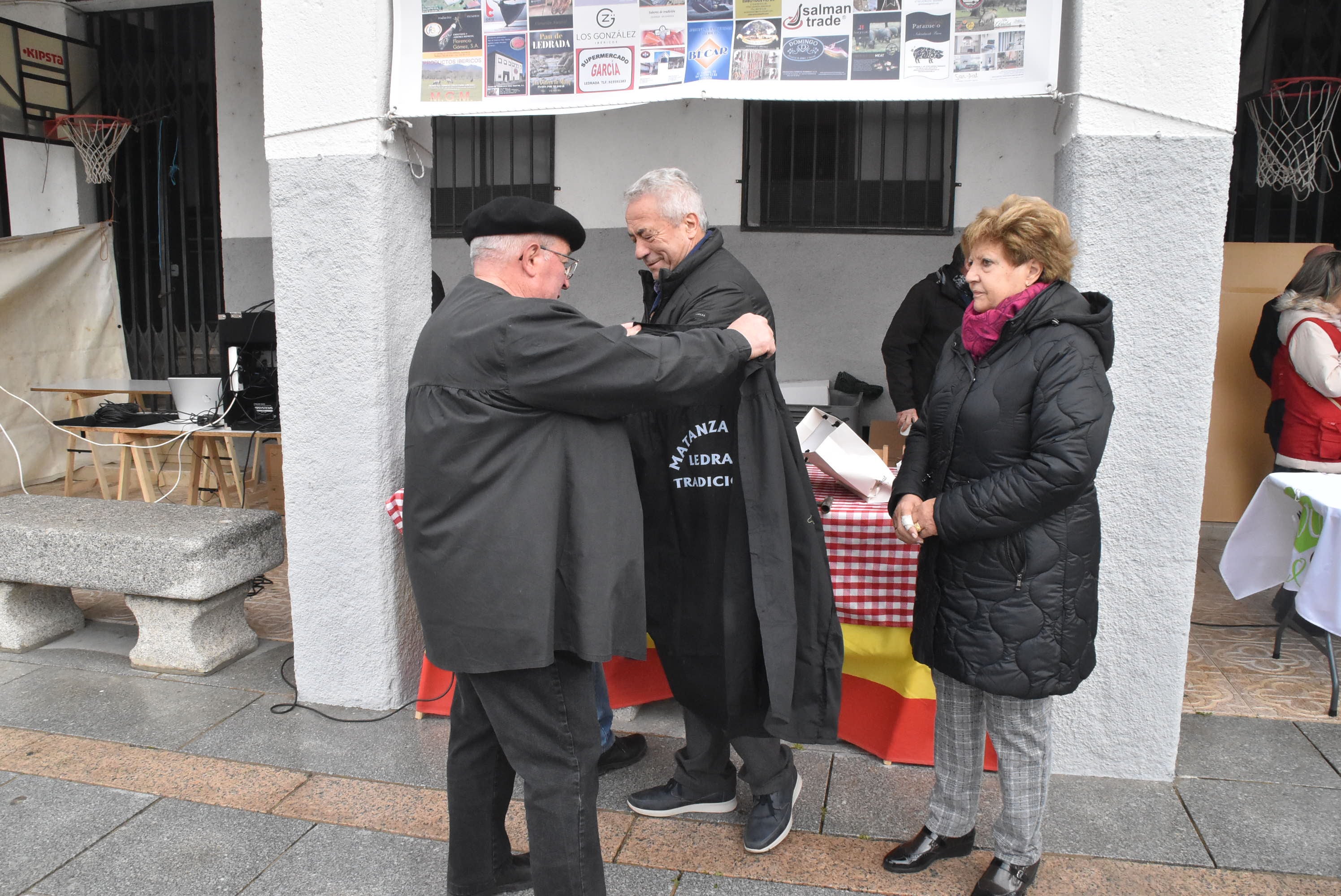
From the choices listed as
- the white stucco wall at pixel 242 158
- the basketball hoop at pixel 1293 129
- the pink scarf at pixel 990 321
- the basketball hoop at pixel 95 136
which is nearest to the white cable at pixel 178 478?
the white stucco wall at pixel 242 158

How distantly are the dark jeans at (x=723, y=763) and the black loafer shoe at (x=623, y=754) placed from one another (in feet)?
0.99

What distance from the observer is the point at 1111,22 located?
279 centimetres

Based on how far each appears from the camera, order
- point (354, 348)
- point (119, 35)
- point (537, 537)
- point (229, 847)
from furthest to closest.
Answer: point (119, 35) < point (354, 348) < point (229, 847) < point (537, 537)

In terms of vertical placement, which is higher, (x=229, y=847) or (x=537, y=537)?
(x=537, y=537)

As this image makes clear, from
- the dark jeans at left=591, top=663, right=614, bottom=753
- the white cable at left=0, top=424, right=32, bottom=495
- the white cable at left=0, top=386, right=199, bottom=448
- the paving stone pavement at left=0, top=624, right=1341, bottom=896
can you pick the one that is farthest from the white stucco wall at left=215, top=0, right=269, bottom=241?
the dark jeans at left=591, top=663, right=614, bottom=753

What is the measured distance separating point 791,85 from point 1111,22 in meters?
0.94

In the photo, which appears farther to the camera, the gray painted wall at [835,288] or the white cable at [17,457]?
the white cable at [17,457]

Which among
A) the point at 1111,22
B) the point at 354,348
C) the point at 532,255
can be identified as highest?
the point at 1111,22

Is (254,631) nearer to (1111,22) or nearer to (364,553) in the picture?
(364,553)

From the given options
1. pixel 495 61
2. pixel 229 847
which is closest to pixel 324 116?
pixel 495 61

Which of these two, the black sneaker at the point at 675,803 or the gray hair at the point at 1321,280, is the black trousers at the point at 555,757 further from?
the gray hair at the point at 1321,280

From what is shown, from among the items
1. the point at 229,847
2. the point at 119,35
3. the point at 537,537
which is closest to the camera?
the point at 537,537

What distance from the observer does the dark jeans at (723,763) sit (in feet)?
8.92

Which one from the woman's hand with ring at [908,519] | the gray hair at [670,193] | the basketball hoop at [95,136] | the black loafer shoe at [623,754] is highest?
the basketball hoop at [95,136]
